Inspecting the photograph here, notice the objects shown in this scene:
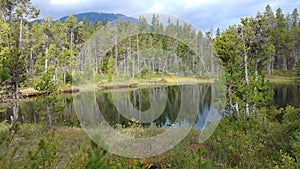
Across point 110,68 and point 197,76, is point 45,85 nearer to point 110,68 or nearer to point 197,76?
point 110,68

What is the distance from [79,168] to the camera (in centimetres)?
438

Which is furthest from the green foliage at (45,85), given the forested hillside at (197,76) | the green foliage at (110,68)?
the green foliage at (110,68)

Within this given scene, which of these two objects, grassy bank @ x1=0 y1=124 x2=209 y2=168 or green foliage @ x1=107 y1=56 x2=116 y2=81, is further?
green foliage @ x1=107 y1=56 x2=116 y2=81

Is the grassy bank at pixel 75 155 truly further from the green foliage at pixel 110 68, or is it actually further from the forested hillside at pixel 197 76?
the green foliage at pixel 110 68

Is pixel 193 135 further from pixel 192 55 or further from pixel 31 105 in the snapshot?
pixel 31 105

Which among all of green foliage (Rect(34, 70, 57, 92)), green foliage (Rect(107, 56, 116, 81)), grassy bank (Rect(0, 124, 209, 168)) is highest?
green foliage (Rect(107, 56, 116, 81))

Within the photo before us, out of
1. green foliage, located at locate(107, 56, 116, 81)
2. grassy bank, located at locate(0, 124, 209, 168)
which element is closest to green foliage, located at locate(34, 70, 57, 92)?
grassy bank, located at locate(0, 124, 209, 168)

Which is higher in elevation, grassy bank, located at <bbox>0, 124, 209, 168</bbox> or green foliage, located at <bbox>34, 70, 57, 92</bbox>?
green foliage, located at <bbox>34, 70, 57, 92</bbox>

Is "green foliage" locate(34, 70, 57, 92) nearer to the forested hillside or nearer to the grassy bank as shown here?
the forested hillside

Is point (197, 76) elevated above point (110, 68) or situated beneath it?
situated beneath

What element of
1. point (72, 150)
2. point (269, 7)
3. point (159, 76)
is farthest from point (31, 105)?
point (269, 7)

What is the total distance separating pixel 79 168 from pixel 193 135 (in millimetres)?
5698

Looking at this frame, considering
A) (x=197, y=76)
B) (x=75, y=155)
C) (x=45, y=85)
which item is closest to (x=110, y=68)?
(x=197, y=76)

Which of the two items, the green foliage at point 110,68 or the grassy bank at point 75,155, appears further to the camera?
the green foliage at point 110,68
